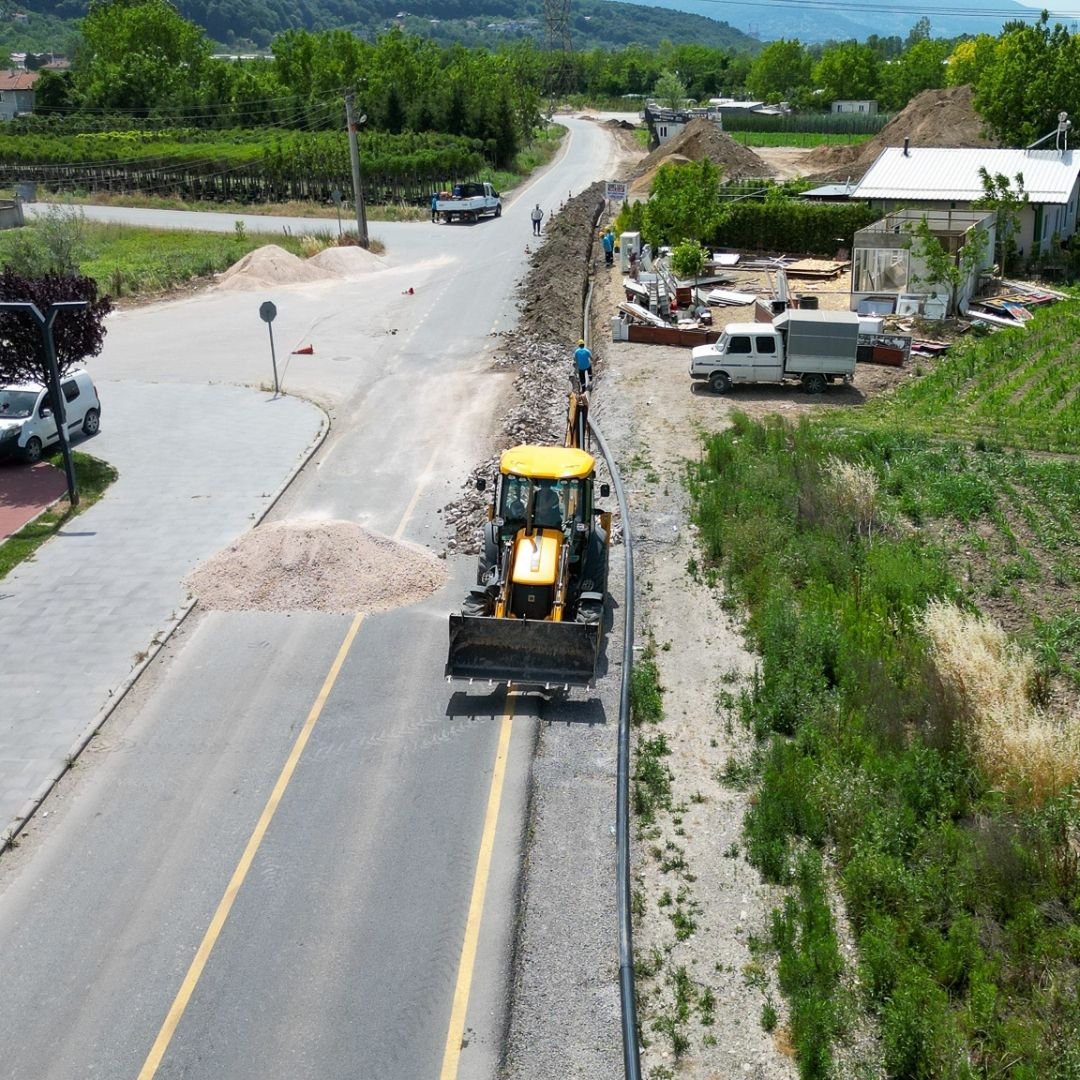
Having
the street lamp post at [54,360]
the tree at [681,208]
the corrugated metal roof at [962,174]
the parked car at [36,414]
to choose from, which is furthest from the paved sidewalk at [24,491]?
the corrugated metal roof at [962,174]

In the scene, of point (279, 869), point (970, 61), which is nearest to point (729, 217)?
point (279, 869)

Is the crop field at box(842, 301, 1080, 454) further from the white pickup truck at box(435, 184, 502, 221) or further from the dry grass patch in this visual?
the white pickup truck at box(435, 184, 502, 221)

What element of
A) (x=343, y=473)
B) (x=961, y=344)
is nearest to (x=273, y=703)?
(x=343, y=473)

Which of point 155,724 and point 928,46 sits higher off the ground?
point 928,46

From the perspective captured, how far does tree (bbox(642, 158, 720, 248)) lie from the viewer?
42375 millimetres

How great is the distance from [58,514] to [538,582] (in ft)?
37.1

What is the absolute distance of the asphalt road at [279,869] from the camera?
10.2 meters

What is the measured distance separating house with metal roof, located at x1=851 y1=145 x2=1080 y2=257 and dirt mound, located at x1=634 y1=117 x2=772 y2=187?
1792 centimetres

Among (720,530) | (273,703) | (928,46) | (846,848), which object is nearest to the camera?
(846,848)

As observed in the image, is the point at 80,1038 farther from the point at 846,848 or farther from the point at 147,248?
the point at 147,248

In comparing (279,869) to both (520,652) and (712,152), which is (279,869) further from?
(712,152)

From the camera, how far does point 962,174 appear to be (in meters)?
48.2

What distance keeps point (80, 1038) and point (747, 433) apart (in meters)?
18.4

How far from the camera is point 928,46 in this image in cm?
12381
